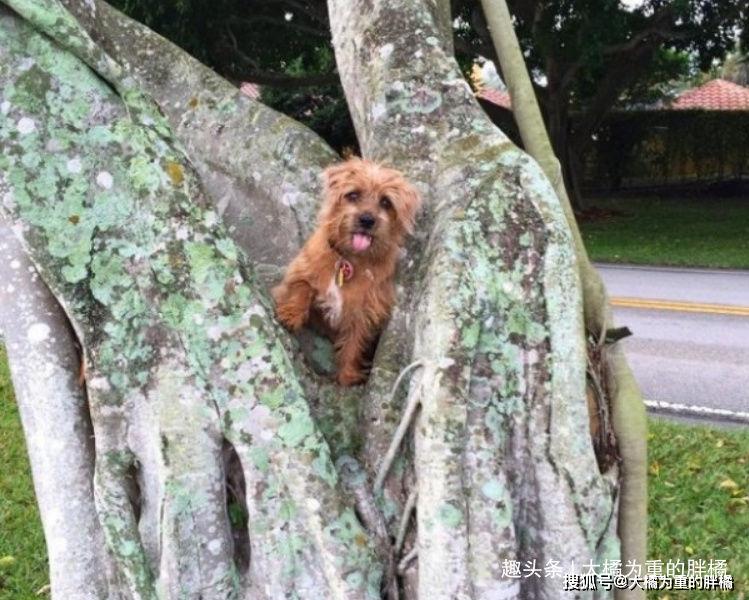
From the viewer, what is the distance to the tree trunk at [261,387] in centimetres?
244

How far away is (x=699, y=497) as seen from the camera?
16.7 ft

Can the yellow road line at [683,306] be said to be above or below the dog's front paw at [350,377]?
above

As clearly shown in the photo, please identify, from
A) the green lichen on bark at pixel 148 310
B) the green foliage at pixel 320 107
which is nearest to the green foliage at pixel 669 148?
the green foliage at pixel 320 107

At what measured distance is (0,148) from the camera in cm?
237

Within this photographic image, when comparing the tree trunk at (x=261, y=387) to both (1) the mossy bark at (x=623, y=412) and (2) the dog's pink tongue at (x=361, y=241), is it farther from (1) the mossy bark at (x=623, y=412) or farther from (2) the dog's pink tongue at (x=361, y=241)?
(2) the dog's pink tongue at (x=361, y=241)

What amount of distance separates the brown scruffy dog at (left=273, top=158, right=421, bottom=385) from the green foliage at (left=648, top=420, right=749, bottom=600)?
6.76 ft

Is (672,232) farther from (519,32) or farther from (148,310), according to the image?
(148,310)

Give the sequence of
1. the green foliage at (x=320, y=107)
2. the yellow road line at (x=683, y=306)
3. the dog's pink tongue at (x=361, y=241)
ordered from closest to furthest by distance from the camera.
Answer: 1. the dog's pink tongue at (x=361, y=241)
2. the yellow road line at (x=683, y=306)
3. the green foliage at (x=320, y=107)

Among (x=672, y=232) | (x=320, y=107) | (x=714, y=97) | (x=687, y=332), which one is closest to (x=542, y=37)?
(x=672, y=232)

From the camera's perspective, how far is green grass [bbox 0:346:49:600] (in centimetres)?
432

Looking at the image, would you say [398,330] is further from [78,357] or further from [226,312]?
[78,357]

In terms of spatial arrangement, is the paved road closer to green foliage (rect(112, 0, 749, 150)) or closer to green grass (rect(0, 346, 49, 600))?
green grass (rect(0, 346, 49, 600))

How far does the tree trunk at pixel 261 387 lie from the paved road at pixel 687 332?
15.8ft

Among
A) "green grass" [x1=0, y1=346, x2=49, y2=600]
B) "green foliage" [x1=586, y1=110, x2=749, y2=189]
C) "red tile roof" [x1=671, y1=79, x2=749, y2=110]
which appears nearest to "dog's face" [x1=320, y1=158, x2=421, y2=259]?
"green grass" [x1=0, y1=346, x2=49, y2=600]
